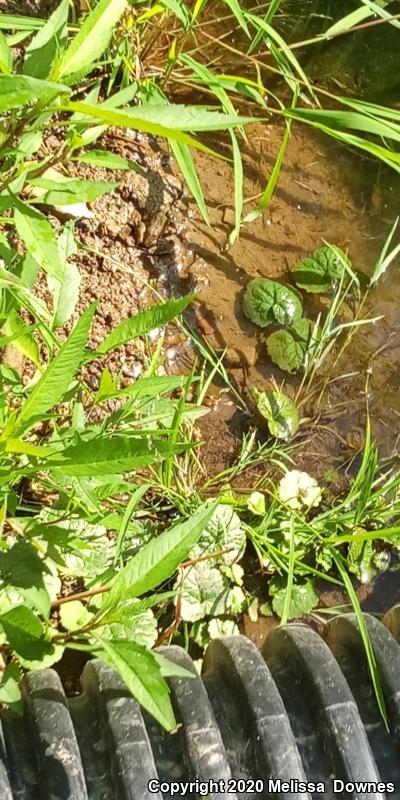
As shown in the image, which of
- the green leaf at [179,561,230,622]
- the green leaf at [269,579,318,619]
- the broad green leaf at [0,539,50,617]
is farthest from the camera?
the green leaf at [269,579,318,619]

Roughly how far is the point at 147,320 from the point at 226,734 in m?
0.63

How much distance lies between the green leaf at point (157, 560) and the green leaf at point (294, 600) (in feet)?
3.18

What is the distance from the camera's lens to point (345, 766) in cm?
112

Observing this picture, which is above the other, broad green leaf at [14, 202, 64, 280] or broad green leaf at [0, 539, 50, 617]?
broad green leaf at [14, 202, 64, 280]

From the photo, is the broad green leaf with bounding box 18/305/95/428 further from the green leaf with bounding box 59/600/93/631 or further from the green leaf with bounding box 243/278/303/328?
the green leaf with bounding box 243/278/303/328

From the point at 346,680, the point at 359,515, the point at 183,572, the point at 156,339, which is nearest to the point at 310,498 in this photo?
the point at 359,515

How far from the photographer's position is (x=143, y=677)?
3.16 ft

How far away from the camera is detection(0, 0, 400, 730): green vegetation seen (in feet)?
3.32

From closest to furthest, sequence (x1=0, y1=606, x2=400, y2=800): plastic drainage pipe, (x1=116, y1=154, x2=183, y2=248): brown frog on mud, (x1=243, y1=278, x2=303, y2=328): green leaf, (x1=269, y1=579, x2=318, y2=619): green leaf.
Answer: (x1=0, y1=606, x2=400, y2=800): plastic drainage pipe, (x1=269, y1=579, x2=318, y2=619): green leaf, (x1=116, y1=154, x2=183, y2=248): brown frog on mud, (x1=243, y1=278, x2=303, y2=328): green leaf

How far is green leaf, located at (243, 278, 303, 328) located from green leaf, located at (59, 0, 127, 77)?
3.80 ft

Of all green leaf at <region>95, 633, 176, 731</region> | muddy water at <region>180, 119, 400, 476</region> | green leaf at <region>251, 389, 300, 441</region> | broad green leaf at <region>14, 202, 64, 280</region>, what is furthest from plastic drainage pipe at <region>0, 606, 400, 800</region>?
muddy water at <region>180, 119, 400, 476</region>

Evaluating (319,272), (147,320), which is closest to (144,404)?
(147,320)

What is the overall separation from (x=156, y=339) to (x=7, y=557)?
971 millimetres

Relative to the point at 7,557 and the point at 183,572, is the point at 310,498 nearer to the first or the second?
the point at 183,572
